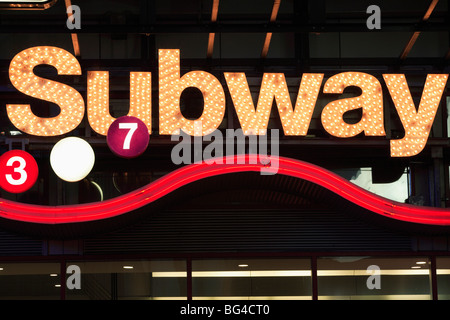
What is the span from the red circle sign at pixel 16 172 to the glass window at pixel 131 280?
1.77 metres

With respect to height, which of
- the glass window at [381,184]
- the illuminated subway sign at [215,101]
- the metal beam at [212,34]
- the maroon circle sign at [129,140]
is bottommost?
the glass window at [381,184]

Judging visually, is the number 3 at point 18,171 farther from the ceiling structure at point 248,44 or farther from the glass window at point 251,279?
the glass window at point 251,279

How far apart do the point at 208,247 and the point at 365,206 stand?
9.43ft

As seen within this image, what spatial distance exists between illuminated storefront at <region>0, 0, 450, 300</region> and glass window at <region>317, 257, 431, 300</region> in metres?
0.02

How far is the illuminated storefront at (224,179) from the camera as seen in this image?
1280 centimetres

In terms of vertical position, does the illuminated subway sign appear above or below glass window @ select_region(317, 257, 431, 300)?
above

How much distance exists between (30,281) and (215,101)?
180 inches

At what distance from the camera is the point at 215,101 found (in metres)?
13.4

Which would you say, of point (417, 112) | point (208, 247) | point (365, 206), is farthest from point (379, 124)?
point (208, 247)

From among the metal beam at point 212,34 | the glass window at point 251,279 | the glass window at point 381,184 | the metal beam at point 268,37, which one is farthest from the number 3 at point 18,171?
the glass window at point 381,184

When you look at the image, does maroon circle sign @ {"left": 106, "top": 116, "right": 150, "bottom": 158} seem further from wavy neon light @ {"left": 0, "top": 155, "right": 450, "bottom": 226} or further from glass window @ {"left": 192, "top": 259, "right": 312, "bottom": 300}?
glass window @ {"left": 192, "top": 259, "right": 312, "bottom": 300}

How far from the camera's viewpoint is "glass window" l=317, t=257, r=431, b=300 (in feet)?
43.2

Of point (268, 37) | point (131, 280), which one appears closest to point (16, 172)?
point (131, 280)

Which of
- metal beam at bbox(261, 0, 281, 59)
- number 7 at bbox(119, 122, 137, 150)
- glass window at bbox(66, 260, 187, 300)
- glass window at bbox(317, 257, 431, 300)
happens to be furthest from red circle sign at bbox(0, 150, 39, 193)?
glass window at bbox(317, 257, 431, 300)
